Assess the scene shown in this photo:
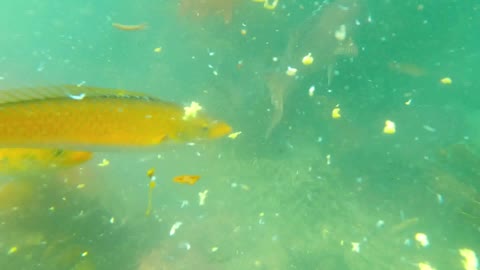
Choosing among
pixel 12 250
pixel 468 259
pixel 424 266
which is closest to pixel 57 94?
pixel 12 250

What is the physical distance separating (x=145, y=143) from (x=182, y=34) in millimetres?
13485

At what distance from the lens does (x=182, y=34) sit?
1492cm

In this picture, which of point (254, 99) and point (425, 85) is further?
point (425, 85)

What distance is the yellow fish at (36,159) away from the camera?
9.70 feet

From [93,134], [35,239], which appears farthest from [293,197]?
[93,134]

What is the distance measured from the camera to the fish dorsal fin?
6.41 feet

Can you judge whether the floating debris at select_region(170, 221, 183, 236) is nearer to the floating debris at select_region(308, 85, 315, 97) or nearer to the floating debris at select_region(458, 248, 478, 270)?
the floating debris at select_region(308, 85, 315, 97)

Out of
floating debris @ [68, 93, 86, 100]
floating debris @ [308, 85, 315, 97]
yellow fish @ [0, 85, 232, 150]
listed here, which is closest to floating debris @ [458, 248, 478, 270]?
floating debris @ [308, 85, 315, 97]

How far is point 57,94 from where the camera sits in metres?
2.15

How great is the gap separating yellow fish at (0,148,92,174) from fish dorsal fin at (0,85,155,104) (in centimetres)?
84

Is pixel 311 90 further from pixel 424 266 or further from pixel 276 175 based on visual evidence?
pixel 424 266

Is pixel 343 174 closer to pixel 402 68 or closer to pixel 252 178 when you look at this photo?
pixel 252 178

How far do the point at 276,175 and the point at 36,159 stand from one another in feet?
17.5

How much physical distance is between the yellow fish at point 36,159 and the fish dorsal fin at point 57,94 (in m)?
0.84
